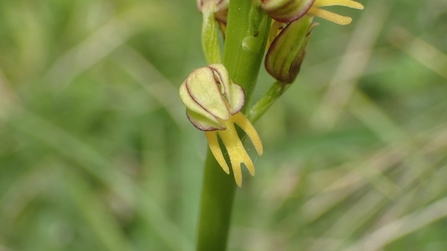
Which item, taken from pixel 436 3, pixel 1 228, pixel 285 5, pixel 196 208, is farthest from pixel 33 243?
pixel 436 3

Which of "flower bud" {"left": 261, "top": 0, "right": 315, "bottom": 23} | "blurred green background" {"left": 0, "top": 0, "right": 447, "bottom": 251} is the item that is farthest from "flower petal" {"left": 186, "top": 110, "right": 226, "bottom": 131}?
"blurred green background" {"left": 0, "top": 0, "right": 447, "bottom": 251}

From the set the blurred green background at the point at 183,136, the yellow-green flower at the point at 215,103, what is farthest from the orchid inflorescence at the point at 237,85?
the blurred green background at the point at 183,136

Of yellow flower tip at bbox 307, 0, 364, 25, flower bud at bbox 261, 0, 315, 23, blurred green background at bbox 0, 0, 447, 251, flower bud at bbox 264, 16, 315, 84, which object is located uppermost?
flower bud at bbox 261, 0, 315, 23

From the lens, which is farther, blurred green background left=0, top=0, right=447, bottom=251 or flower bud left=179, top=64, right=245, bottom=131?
blurred green background left=0, top=0, right=447, bottom=251

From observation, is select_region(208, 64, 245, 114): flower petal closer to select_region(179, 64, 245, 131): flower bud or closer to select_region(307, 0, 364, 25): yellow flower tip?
select_region(179, 64, 245, 131): flower bud

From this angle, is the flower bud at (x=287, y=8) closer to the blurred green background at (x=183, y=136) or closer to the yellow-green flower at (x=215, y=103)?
the yellow-green flower at (x=215, y=103)

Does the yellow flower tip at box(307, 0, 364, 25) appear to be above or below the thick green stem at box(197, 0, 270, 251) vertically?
above

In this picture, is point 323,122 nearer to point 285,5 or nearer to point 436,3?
point 436,3

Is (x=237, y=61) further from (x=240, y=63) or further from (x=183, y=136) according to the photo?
(x=183, y=136)
